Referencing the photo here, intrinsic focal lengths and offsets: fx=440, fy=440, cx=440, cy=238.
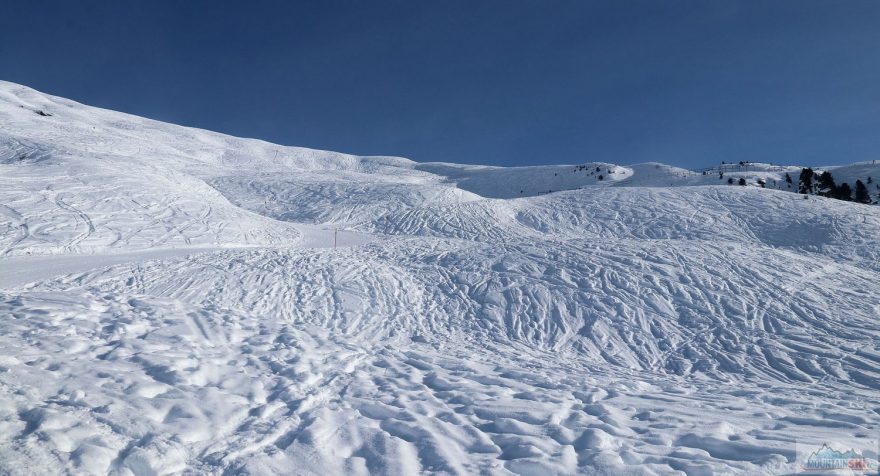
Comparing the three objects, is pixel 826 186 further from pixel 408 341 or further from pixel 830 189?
pixel 408 341

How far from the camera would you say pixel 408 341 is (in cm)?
1118

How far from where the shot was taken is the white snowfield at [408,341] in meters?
5.28

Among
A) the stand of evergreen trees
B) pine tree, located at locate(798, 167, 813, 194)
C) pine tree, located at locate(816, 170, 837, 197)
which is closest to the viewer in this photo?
the stand of evergreen trees

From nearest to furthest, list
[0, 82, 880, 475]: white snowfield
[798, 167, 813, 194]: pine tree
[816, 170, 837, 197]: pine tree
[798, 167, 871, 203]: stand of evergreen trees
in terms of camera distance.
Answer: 1. [0, 82, 880, 475]: white snowfield
2. [798, 167, 871, 203]: stand of evergreen trees
3. [816, 170, 837, 197]: pine tree
4. [798, 167, 813, 194]: pine tree

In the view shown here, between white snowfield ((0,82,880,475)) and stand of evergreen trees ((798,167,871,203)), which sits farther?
stand of evergreen trees ((798,167,871,203))

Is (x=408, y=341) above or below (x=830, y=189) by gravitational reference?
below

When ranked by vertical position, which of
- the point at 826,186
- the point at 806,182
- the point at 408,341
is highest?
the point at 806,182

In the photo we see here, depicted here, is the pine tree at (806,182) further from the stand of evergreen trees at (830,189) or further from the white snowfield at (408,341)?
the white snowfield at (408,341)

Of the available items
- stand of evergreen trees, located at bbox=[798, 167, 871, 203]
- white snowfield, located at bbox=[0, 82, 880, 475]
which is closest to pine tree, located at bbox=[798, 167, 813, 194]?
stand of evergreen trees, located at bbox=[798, 167, 871, 203]

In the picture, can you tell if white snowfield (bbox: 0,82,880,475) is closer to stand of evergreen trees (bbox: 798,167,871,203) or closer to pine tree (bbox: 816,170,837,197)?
stand of evergreen trees (bbox: 798,167,871,203)

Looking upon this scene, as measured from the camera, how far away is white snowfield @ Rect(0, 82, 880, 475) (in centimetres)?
528

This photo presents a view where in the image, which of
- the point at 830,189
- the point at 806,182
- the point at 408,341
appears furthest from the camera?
the point at 806,182

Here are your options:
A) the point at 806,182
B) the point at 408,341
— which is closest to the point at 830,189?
the point at 806,182

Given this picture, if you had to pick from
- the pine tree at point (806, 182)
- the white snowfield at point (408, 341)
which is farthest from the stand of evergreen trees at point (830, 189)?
the white snowfield at point (408, 341)
